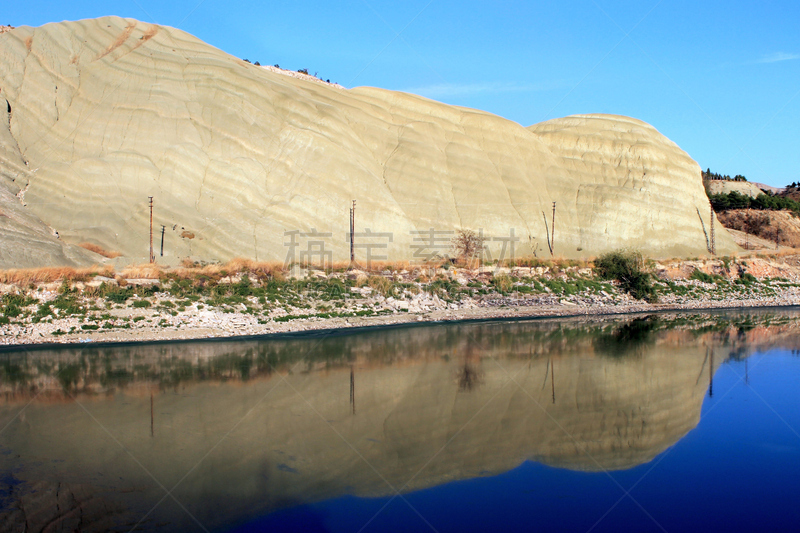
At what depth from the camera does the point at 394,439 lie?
38.1 ft

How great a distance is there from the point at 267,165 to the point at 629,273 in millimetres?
21671

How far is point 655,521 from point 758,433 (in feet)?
17.5

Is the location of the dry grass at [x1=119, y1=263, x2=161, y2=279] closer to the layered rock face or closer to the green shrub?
the layered rock face

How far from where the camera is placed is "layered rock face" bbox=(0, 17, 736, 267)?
32562 millimetres

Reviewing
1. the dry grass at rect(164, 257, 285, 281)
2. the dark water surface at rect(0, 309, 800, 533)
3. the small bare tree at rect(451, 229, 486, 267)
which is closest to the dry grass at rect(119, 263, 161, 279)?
the dry grass at rect(164, 257, 285, 281)

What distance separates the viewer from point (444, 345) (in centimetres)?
2116

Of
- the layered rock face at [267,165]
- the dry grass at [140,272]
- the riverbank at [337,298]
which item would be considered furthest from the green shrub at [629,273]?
the dry grass at [140,272]

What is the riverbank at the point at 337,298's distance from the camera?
20.7 m

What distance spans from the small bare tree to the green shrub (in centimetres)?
803

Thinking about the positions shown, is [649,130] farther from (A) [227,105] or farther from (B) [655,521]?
(B) [655,521]

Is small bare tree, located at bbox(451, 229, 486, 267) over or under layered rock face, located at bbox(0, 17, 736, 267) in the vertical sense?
under

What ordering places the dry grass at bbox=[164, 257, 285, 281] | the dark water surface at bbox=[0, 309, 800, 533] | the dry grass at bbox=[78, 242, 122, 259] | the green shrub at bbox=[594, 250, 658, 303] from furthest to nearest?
1. the green shrub at bbox=[594, 250, 658, 303]
2. the dry grass at bbox=[78, 242, 122, 259]
3. the dry grass at bbox=[164, 257, 285, 281]
4. the dark water surface at bbox=[0, 309, 800, 533]

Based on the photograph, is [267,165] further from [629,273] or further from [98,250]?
[629,273]

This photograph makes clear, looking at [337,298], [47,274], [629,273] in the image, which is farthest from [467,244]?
[47,274]
